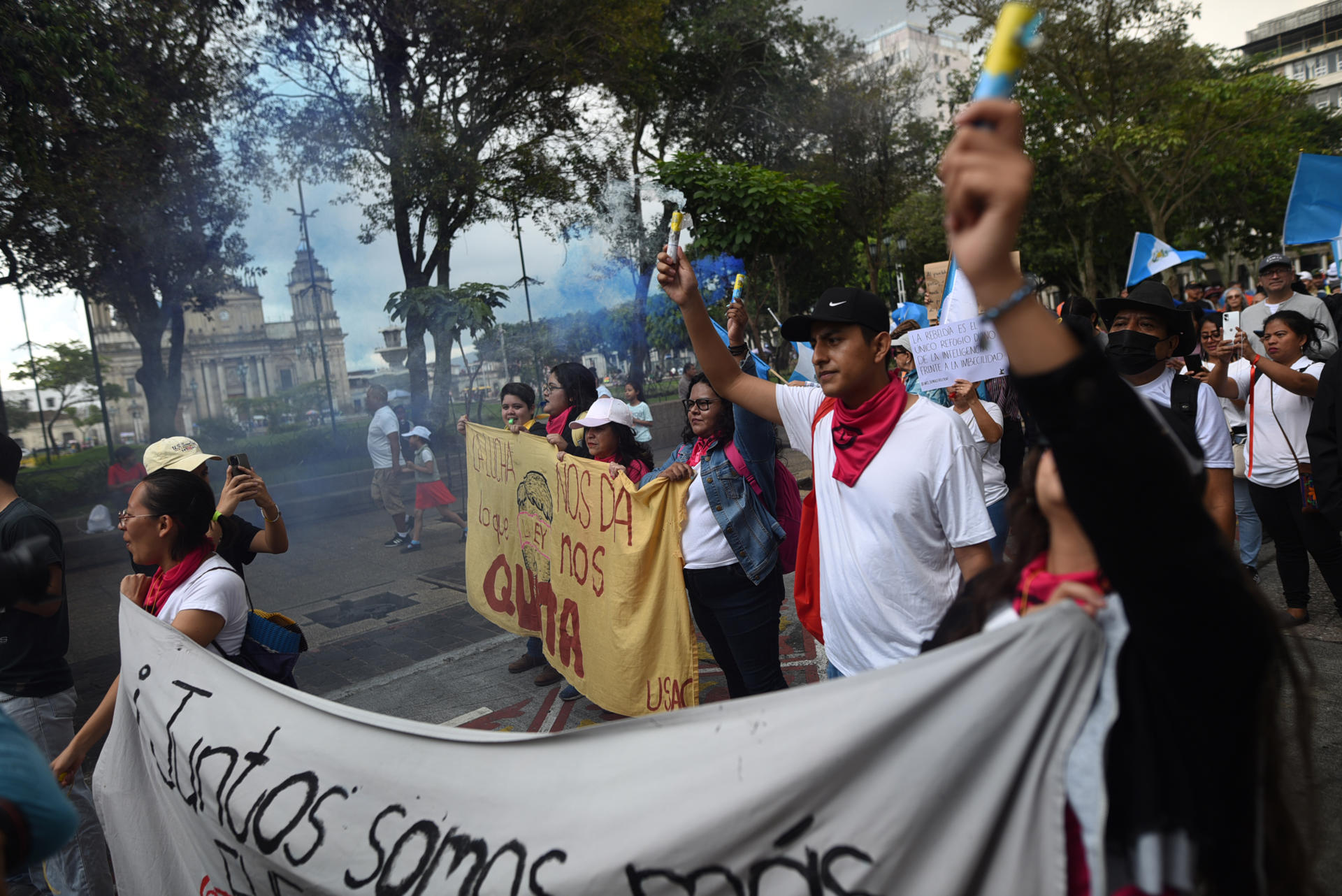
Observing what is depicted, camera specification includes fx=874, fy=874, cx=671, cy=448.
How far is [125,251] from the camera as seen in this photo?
35.0 ft

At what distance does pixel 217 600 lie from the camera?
268cm

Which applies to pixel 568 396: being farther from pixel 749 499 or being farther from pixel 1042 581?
pixel 1042 581

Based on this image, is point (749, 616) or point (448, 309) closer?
point (749, 616)

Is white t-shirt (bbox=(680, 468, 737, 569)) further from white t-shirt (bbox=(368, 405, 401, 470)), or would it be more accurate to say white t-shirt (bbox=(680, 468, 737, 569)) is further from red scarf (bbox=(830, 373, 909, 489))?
white t-shirt (bbox=(368, 405, 401, 470))

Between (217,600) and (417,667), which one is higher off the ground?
(217,600)

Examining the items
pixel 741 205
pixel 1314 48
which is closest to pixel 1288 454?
pixel 741 205

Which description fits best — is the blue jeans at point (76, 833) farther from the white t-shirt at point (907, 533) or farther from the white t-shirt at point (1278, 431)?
the white t-shirt at point (1278, 431)

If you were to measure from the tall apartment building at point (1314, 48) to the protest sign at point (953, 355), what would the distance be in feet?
255

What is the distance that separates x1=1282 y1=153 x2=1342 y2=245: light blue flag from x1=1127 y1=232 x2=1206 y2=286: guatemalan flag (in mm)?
770

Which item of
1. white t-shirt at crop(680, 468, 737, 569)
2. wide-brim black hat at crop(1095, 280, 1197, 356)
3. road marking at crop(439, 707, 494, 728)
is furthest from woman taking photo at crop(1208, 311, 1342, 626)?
road marking at crop(439, 707, 494, 728)

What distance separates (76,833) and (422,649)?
3134mm

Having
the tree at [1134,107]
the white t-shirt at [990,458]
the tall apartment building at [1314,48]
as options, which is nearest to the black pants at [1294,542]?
the white t-shirt at [990,458]

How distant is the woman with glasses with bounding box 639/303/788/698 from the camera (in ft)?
11.2

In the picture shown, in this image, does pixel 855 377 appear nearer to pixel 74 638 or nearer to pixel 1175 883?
pixel 1175 883
